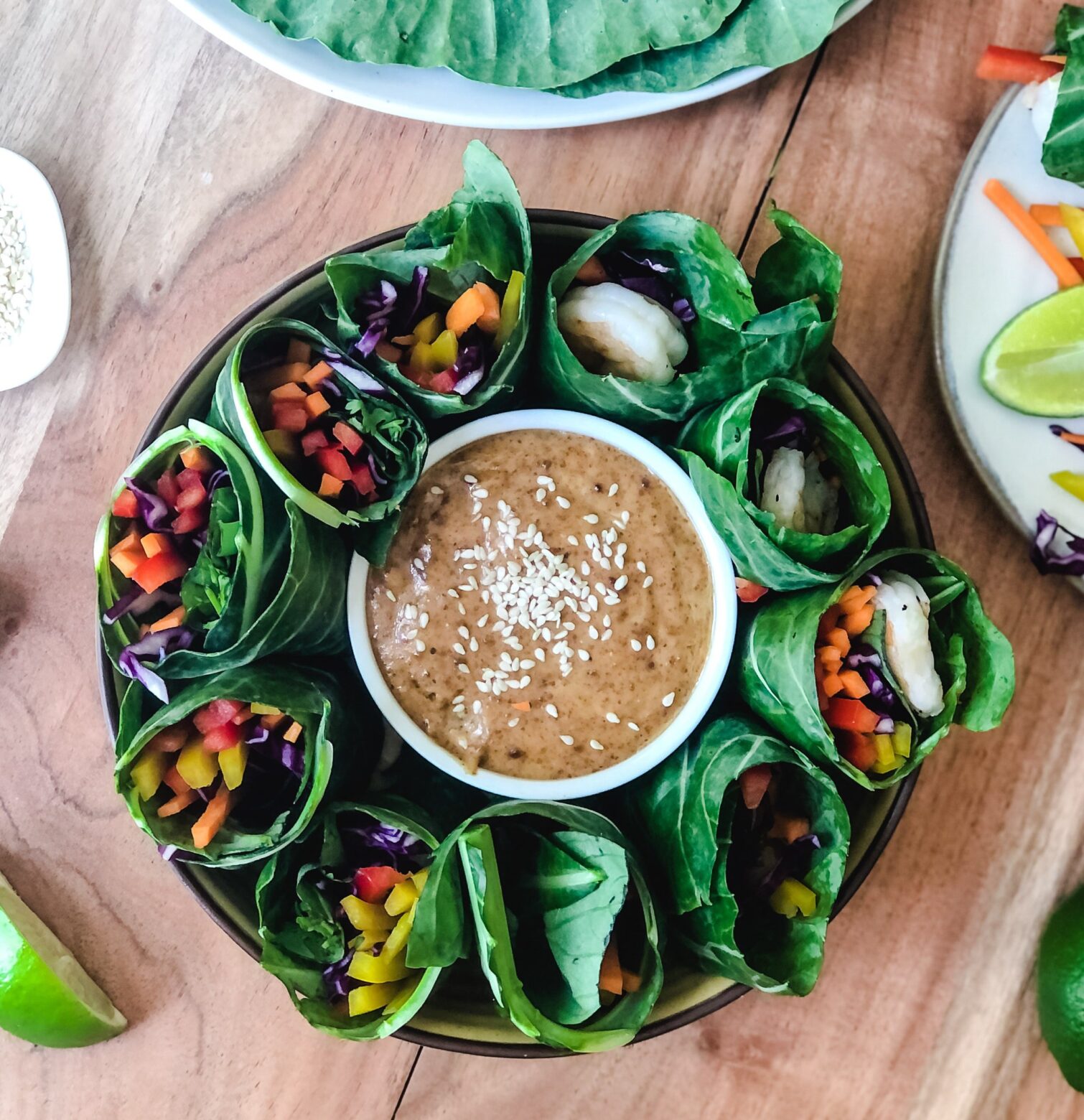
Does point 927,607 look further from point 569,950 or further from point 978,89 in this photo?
point 978,89

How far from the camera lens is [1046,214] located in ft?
4.50

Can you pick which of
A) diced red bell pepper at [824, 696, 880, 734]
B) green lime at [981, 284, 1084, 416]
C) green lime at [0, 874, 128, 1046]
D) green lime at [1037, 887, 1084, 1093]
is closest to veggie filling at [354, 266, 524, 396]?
diced red bell pepper at [824, 696, 880, 734]

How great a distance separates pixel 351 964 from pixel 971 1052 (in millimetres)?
888

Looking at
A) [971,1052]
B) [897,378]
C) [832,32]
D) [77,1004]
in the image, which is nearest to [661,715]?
[897,378]

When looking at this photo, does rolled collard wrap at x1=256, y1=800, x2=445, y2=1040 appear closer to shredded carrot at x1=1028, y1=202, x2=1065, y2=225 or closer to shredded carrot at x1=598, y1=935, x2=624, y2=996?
shredded carrot at x1=598, y1=935, x2=624, y2=996

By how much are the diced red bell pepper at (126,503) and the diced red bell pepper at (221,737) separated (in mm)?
250

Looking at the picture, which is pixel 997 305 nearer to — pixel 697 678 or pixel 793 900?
pixel 697 678

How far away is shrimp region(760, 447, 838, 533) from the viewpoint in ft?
3.88

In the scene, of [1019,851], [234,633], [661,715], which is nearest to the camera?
[234,633]

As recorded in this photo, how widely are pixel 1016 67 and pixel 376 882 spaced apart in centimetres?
128

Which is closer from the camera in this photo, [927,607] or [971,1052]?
[927,607]

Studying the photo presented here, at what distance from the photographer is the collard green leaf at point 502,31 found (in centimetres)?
129

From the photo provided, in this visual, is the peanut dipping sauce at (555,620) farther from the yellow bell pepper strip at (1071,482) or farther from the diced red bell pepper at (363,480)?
the yellow bell pepper strip at (1071,482)

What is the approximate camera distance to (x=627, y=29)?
1.30m
